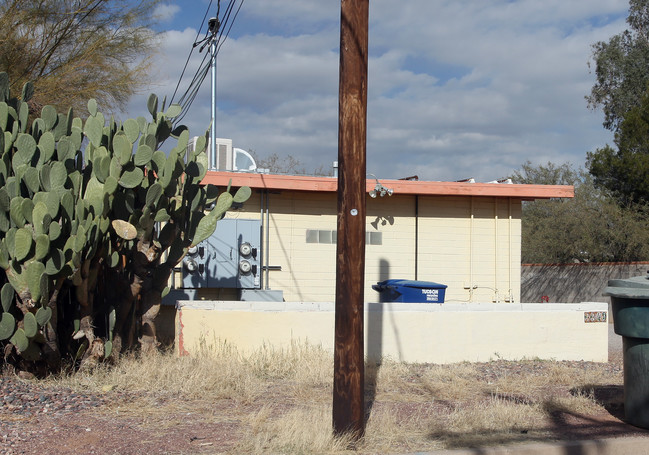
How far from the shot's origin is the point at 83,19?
51.8 ft

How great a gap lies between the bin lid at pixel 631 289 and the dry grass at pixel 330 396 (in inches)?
63.0

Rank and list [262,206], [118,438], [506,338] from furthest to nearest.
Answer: [262,206] → [506,338] → [118,438]

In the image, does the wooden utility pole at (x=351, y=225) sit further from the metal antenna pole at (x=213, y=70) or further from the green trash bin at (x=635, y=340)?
the metal antenna pole at (x=213, y=70)

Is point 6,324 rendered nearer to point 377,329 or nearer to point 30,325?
point 30,325

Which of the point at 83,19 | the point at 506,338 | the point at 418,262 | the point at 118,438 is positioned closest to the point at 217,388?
the point at 118,438

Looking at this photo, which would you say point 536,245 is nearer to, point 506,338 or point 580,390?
point 506,338

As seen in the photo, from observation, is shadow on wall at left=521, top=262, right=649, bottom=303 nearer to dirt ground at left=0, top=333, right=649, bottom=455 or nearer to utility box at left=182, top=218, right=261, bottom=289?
utility box at left=182, top=218, right=261, bottom=289

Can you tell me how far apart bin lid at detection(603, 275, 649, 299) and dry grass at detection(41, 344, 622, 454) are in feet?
5.25

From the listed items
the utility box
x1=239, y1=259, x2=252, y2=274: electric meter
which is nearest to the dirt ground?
x1=239, y1=259, x2=252, y2=274: electric meter

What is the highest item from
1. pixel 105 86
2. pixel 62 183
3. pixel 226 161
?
pixel 105 86

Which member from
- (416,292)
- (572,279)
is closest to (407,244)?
→ (416,292)

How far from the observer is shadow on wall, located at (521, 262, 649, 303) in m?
23.2

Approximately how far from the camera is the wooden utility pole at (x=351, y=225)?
268 inches

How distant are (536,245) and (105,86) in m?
17.9
